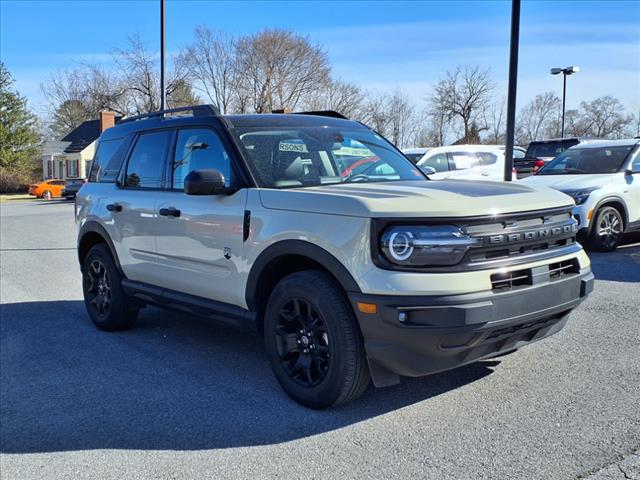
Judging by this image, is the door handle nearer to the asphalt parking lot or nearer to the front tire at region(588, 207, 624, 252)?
the asphalt parking lot

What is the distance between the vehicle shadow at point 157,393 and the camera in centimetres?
375

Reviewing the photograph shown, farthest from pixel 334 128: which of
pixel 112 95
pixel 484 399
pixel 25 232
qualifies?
pixel 112 95

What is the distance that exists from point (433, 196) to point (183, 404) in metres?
2.21

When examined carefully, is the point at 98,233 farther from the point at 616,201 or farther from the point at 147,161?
the point at 616,201

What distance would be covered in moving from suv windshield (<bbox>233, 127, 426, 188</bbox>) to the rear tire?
232 centimetres

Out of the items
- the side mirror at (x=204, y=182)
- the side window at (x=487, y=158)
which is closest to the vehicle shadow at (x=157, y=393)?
the side mirror at (x=204, y=182)

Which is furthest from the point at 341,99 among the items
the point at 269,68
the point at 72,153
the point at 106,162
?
the point at 106,162

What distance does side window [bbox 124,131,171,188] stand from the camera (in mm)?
5418

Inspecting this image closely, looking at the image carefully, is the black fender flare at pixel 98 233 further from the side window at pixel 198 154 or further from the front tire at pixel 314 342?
the front tire at pixel 314 342

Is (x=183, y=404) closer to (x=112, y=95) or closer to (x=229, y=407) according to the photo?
(x=229, y=407)

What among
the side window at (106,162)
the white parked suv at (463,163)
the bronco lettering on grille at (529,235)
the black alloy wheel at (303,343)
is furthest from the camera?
the white parked suv at (463,163)

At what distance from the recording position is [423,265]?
3371 millimetres

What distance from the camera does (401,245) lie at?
133 inches

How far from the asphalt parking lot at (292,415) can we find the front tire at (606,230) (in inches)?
155
